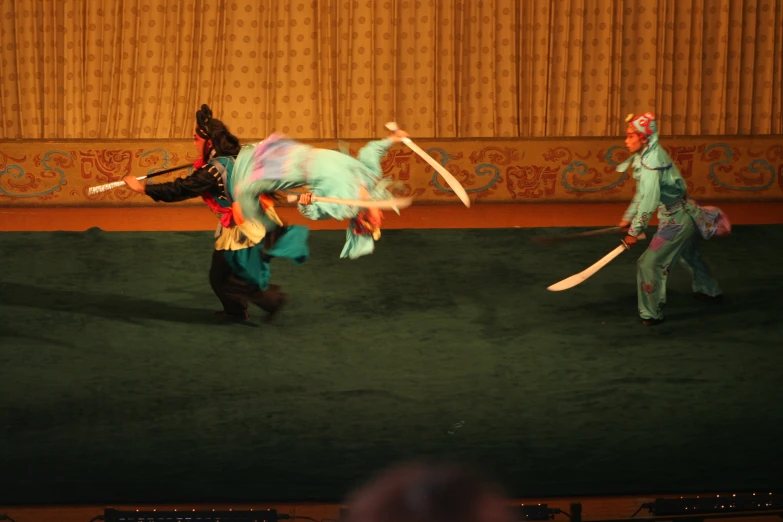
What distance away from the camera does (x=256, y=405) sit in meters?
4.68

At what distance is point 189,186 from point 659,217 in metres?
2.23

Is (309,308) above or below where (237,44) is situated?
below

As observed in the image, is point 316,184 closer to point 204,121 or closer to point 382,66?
point 204,121

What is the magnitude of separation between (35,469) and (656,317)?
9.85ft

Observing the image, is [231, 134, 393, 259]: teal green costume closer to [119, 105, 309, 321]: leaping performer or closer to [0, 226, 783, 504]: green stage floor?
[119, 105, 309, 321]: leaping performer

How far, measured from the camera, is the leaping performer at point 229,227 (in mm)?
5359

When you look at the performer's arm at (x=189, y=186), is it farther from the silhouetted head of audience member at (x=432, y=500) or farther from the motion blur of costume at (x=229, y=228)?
Result: the silhouetted head of audience member at (x=432, y=500)

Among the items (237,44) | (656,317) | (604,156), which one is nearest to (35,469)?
(656,317)

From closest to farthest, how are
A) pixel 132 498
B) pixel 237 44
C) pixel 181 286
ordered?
pixel 132 498
pixel 181 286
pixel 237 44

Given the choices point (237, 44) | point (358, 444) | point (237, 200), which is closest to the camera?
point (358, 444)

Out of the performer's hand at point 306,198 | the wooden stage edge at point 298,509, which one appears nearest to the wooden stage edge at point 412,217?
the performer's hand at point 306,198

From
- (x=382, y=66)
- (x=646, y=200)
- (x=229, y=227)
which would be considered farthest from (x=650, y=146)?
(x=382, y=66)

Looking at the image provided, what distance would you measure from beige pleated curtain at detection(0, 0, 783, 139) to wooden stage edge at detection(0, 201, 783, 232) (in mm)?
545

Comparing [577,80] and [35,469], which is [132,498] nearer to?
[35,469]
